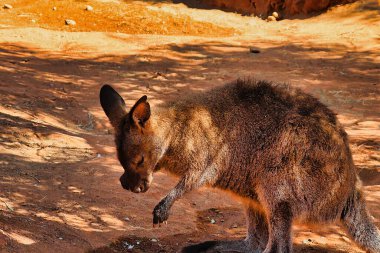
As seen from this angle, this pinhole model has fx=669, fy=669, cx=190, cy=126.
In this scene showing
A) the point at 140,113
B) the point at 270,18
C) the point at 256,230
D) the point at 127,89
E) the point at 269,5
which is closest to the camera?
the point at 140,113

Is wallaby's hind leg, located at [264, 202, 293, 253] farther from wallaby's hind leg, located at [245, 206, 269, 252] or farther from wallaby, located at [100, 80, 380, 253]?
wallaby's hind leg, located at [245, 206, 269, 252]

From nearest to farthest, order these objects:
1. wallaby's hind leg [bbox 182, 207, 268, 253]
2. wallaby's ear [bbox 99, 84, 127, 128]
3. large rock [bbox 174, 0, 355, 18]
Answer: wallaby's ear [bbox 99, 84, 127, 128], wallaby's hind leg [bbox 182, 207, 268, 253], large rock [bbox 174, 0, 355, 18]

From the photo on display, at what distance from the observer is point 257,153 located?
4812 mm

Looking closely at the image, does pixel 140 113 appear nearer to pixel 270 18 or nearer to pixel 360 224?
pixel 360 224

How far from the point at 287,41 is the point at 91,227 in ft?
25.2

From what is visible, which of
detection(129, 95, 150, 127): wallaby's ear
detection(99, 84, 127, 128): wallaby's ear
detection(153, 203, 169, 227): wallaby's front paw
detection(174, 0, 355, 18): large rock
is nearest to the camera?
detection(129, 95, 150, 127): wallaby's ear

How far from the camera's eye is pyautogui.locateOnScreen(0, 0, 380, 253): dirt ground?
18.3ft

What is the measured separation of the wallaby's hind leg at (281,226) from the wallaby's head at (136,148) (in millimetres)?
923

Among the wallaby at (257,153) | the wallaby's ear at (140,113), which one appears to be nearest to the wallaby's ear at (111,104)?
the wallaby at (257,153)

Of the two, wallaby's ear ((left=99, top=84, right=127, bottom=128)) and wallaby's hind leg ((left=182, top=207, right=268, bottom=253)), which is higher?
wallaby's ear ((left=99, top=84, right=127, bottom=128))

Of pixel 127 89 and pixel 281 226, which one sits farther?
pixel 127 89

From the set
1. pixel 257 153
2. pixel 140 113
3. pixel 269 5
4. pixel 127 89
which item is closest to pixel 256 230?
pixel 257 153

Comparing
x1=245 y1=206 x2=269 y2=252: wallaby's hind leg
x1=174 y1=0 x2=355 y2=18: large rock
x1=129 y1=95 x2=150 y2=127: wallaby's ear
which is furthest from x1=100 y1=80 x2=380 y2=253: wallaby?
x1=174 y1=0 x2=355 y2=18: large rock

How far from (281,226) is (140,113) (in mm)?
1259
